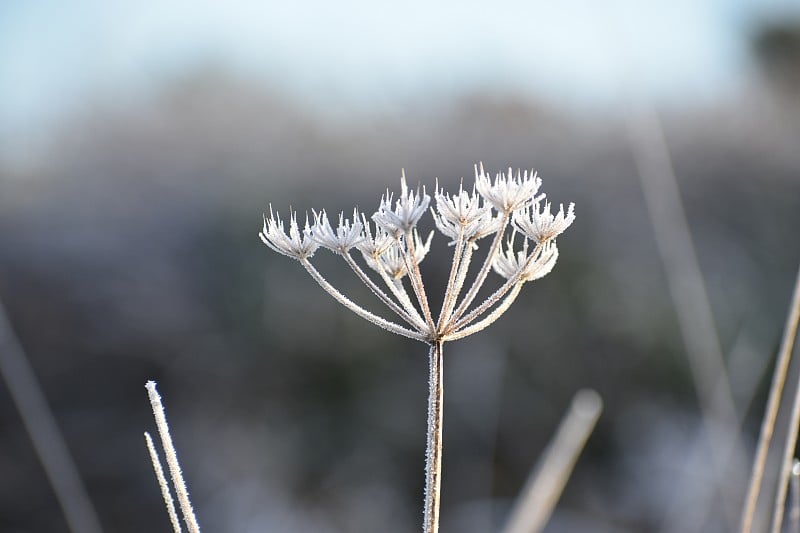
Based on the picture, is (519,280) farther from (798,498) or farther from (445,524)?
(445,524)

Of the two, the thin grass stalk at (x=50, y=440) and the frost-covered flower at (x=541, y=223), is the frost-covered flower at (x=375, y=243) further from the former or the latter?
the thin grass stalk at (x=50, y=440)

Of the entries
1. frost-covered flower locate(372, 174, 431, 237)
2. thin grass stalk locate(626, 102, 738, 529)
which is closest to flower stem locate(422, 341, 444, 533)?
frost-covered flower locate(372, 174, 431, 237)

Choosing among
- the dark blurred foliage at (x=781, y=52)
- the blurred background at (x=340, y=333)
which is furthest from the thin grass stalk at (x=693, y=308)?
the dark blurred foliage at (x=781, y=52)

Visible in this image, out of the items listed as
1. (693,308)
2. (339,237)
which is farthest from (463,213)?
(693,308)

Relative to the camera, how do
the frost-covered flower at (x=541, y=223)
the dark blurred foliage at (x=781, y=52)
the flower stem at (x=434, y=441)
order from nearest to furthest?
the flower stem at (x=434, y=441) → the frost-covered flower at (x=541, y=223) → the dark blurred foliage at (x=781, y=52)

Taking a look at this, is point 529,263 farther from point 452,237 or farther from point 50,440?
point 50,440

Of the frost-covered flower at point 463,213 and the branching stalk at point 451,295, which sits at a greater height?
the frost-covered flower at point 463,213

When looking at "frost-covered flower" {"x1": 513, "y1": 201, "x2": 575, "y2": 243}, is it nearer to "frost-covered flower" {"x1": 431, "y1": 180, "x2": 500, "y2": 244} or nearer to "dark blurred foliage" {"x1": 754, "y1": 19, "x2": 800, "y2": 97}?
"frost-covered flower" {"x1": 431, "y1": 180, "x2": 500, "y2": 244}

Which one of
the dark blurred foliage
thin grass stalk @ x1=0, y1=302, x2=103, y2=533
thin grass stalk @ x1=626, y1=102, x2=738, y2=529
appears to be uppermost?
the dark blurred foliage

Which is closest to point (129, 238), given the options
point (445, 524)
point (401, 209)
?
point (445, 524)
